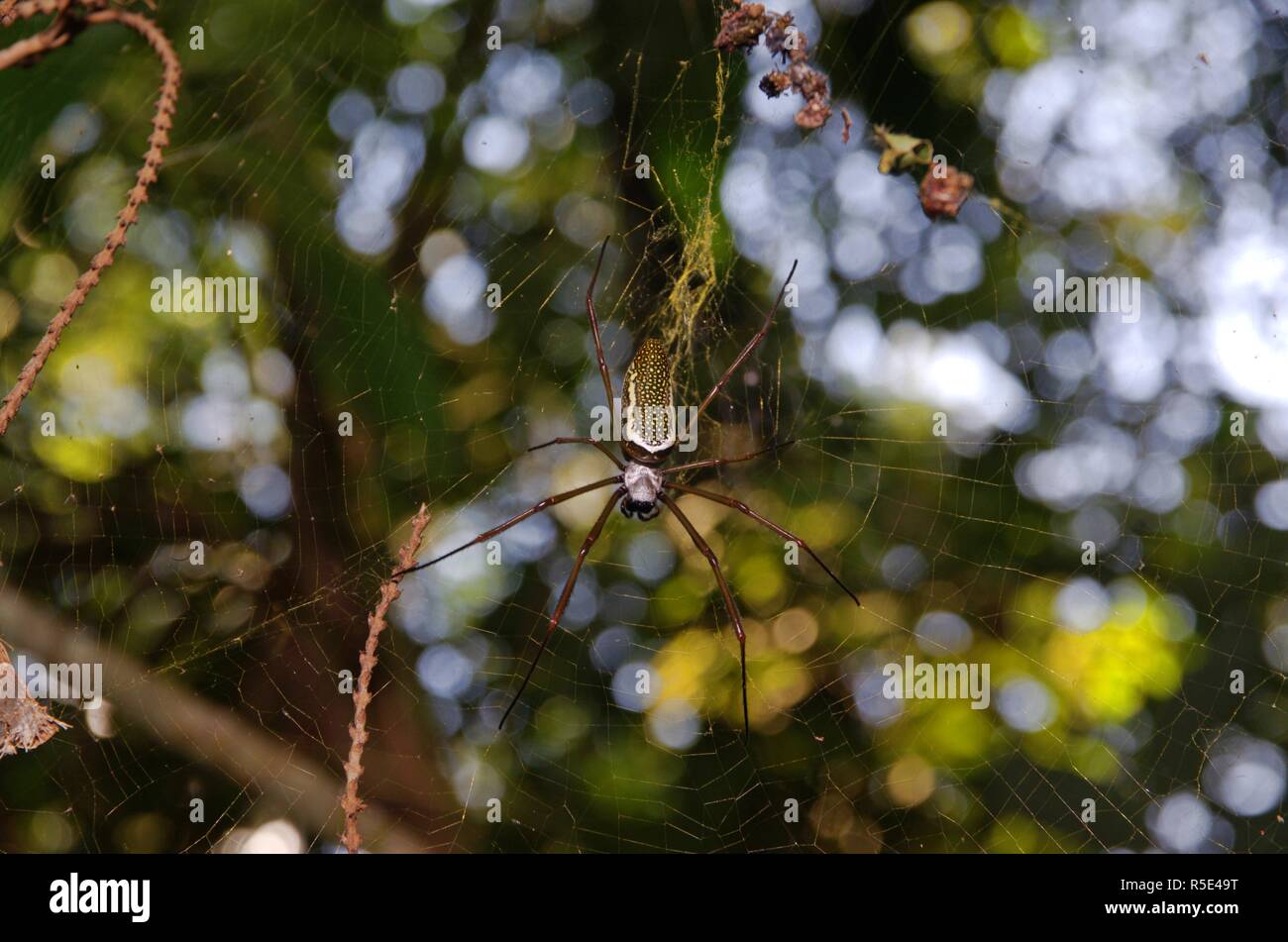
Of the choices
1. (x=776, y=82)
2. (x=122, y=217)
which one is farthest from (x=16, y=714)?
(x=776, y=82)

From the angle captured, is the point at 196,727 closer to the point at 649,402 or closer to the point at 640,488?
the point at 640,488

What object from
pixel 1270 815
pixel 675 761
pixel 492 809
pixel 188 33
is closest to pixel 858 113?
pixel 188 33

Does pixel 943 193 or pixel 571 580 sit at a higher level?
pixel 943 193

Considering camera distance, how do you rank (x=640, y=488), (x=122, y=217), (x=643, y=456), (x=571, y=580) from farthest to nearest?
(x=640, y=488) < (x=643, y=456) < (x=571, y=580) < (x=122, y=217)

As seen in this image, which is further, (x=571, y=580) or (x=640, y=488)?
(x=640, y=488)

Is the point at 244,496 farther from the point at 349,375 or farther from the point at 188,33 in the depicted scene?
the point at 188,33

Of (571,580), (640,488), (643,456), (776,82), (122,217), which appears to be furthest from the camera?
(640,488)

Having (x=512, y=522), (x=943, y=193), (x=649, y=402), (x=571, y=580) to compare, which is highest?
(x=943, y=193)
